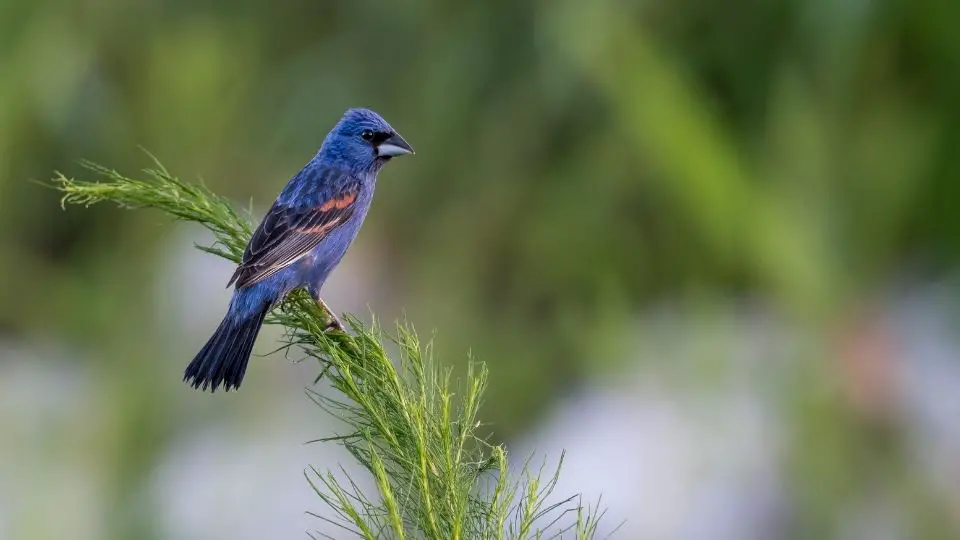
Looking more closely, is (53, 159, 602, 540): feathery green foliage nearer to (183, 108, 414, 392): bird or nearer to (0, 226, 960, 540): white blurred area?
(183, 108, 414, 392): bird

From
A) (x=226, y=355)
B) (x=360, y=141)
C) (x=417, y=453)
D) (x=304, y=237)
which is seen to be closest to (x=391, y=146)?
(x=360, y=141)

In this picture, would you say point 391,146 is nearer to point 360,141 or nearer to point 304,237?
point 360,141

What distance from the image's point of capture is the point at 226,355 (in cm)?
146

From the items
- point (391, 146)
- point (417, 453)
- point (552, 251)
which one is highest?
point (552, 251)

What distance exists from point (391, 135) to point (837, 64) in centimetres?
200

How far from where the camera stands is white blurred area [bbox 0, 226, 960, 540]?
11.4 feet

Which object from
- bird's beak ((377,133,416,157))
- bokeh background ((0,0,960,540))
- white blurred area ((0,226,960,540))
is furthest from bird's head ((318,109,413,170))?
white blurred area ((0,226,960,540))

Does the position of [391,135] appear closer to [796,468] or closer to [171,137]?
[796,468]

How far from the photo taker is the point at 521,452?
14.0 ft

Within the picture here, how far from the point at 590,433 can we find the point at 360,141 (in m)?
2.40

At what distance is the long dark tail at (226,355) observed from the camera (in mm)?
1403

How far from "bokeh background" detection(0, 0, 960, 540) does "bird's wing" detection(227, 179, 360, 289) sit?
1.35 meters

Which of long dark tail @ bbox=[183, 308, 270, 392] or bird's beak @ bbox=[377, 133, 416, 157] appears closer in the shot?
long dark tail @ bbox=[183, 308, 270, 392]

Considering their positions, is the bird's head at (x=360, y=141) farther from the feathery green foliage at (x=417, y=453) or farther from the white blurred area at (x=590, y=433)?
the white blurred area at (x=590, y=433)
